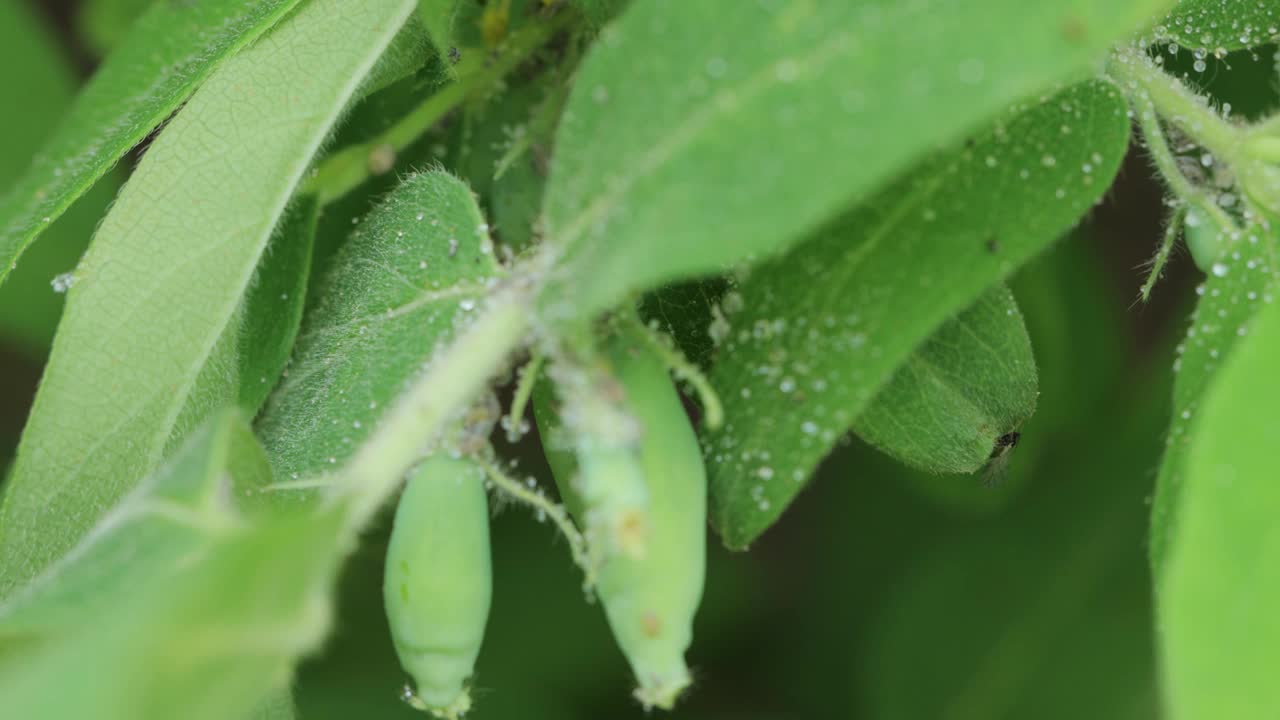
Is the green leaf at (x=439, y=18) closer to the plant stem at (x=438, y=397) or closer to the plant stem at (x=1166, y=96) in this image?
the plant stem at (x=438, y=397)

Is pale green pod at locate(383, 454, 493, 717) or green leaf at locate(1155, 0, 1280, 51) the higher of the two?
pale green pod at locate(383, 454, 493, 717)

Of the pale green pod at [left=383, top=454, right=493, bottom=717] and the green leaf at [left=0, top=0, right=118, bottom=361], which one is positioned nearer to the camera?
the pale green pod at [left=383, top=454, right=493, bottom=717]

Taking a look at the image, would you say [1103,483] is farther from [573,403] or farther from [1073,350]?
[573,403]

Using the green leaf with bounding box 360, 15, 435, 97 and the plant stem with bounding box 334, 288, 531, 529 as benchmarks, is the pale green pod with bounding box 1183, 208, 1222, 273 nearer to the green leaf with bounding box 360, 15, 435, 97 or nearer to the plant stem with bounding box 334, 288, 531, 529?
the plant stem with bounding box 334, 288, 531, 529

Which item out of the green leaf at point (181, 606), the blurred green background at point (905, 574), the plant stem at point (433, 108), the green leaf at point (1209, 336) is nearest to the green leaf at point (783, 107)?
the green leaf at point (181, 606)

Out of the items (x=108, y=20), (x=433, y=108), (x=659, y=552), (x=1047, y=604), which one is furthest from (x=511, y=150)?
(x=1047, y=604)

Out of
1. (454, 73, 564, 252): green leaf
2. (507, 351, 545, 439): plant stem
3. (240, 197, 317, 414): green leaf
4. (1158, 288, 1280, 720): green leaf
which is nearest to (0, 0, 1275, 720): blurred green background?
(454, 73, 564, 252): green leaf

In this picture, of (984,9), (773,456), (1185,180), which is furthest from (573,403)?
(1185,180)
